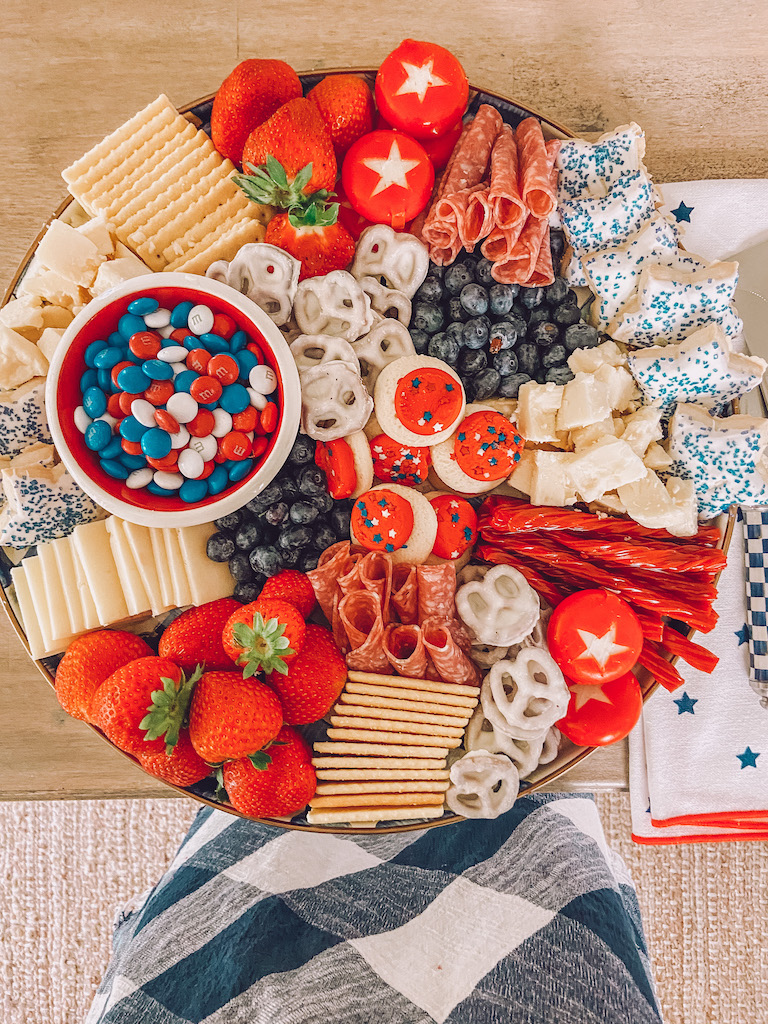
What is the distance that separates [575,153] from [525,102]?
0.74 ft

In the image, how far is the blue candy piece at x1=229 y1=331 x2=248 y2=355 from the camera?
2.73 ft

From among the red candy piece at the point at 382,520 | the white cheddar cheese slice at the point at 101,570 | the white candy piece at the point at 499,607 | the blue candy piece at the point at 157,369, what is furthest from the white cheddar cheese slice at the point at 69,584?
the white candy piece at the point at 499,607

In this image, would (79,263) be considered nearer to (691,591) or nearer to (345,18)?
(345,18)

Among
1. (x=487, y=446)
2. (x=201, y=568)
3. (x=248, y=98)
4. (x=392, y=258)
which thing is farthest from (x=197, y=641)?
(x=248, y=98)

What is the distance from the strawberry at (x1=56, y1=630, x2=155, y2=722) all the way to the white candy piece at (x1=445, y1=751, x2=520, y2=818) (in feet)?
1.33

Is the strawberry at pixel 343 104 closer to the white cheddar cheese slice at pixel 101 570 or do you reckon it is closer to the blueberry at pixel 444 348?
the blueberry at pixel 444 348

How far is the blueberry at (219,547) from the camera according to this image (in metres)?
0.85

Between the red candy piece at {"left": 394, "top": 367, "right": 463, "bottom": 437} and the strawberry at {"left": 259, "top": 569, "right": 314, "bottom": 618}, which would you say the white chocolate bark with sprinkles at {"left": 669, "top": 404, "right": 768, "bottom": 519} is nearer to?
the red candy piece at {"left": 394, "top": 367, "right": 463, "bottom": 437}

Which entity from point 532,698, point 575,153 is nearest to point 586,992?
point 532,698

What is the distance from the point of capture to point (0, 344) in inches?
32.5

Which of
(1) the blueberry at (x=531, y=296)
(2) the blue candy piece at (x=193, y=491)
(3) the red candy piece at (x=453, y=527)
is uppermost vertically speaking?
(1) the blueberry at (x=531, y=296)

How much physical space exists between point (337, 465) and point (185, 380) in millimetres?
199

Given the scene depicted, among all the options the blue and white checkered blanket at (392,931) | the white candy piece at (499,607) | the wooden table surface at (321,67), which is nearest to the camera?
the blue and white checkered blanket at (392,931)

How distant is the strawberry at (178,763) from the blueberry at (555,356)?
2.02 feet
